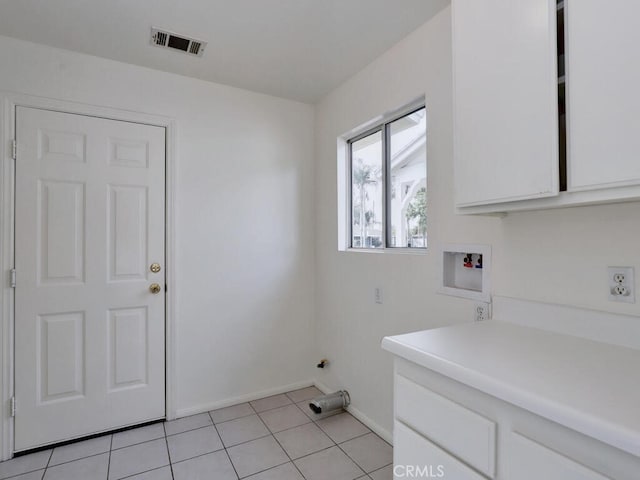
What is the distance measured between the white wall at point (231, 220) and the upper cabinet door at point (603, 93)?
212 centimetres

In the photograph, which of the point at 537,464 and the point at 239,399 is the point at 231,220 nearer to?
the point at 239,399

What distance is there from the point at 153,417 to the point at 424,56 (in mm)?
2849

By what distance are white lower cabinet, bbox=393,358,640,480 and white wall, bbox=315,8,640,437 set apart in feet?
2.08

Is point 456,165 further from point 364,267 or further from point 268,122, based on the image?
point 268,122

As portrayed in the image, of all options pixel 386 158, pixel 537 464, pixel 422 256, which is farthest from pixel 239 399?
pixel 537 464

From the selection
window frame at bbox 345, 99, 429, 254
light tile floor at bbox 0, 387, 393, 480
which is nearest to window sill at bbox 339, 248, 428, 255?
window frame at bbox 345, 99, 429, 254

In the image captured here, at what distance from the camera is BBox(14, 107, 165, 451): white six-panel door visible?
2025mm

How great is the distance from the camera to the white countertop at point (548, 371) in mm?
683

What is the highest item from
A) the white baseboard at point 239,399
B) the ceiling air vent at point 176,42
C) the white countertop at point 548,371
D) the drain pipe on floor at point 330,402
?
the ceiling air vent at point 176,42

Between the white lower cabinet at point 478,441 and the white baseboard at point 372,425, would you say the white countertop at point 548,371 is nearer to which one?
the white lower cabinet at point 478,441

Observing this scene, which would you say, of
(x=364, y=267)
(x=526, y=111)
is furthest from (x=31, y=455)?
(x=526, y=111)

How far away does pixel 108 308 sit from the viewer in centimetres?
222

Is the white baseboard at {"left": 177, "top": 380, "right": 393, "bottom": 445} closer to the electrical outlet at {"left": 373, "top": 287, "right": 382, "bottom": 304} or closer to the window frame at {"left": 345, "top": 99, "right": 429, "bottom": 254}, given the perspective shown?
the electrical outlet at {"left": 373, "top": 287, "right": 382, "bottom": 304}

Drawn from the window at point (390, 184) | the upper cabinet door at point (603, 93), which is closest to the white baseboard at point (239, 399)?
the window at point (390, 184)
